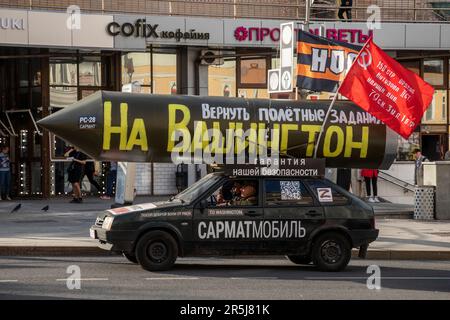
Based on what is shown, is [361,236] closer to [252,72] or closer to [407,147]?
[252,72]

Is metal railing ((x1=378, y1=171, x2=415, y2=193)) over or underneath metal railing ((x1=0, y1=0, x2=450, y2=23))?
underneath

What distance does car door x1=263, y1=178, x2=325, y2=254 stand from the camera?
45.3ft

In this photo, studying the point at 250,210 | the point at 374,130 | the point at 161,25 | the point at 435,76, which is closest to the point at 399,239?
the point at 374,130

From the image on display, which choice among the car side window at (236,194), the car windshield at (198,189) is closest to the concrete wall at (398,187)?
the car side window at (236,194)

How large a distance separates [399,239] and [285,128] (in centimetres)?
476

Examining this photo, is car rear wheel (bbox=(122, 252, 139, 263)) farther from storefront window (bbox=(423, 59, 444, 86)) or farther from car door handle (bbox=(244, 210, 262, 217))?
storefront window (bbox=(423, 59, 444, 86))

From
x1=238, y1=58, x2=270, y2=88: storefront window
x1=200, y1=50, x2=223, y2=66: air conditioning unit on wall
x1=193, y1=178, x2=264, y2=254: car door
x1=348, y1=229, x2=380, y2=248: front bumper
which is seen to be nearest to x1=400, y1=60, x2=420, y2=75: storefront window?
x1=238, y1=58, x2=270, y2=88: storefront window

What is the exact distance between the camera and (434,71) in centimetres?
3114

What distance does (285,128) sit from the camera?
15484 millimetres

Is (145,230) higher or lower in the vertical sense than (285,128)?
lower

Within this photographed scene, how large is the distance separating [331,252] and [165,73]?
15.8 m

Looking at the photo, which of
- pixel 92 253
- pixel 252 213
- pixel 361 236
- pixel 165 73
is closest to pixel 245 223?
pixel 252 213

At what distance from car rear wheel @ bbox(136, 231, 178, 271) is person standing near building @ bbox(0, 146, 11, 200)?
13831 millimetres

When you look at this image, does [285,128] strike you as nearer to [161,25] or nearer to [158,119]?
[158,119]
